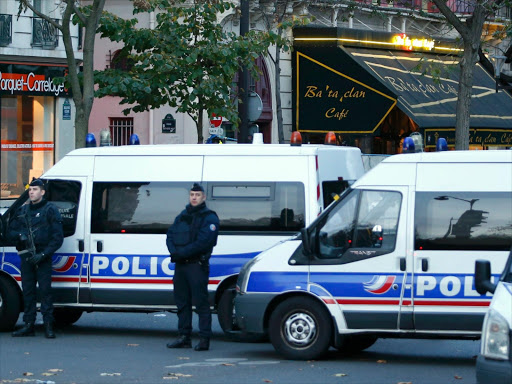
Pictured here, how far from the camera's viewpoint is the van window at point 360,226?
11.1m

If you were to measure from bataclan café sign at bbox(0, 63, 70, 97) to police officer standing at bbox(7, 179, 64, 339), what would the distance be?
14529mm

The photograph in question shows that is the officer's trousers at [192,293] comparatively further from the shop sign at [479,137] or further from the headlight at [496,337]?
the shop sign at [479,137]

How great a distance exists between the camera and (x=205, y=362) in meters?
11.1

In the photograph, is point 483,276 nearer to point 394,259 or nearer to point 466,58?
point 394,259

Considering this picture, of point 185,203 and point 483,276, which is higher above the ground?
point 185,203

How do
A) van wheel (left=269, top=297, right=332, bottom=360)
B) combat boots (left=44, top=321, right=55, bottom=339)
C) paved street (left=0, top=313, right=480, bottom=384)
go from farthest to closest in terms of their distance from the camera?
combat boots (left=44, top=321, right=55, bottom=339)
van wheel (left=269, top=297, right=332, bottom=360)
paved street (left=0, top=313, right=480, bottom=384)

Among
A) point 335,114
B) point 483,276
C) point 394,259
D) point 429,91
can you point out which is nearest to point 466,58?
point 335,114

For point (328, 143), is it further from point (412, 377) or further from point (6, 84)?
point (6, 84)

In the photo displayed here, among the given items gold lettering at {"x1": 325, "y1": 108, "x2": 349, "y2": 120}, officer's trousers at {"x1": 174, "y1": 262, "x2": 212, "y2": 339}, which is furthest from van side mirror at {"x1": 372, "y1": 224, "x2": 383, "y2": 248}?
gold lettering at {"x1": 325, "y1": 108, "x2": 349, "y2": 120}

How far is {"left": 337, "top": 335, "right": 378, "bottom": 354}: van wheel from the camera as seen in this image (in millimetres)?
11852

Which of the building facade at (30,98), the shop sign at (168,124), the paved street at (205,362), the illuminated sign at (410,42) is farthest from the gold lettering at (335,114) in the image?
the paved street at (205,362)

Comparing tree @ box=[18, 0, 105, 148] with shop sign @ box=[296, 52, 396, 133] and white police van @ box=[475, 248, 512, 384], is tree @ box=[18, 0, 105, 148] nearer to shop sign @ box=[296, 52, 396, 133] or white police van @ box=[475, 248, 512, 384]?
shop sign @ box=[296, 52, 396, 133]

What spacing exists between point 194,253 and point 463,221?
9.05 feet

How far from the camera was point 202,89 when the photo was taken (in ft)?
73.2
